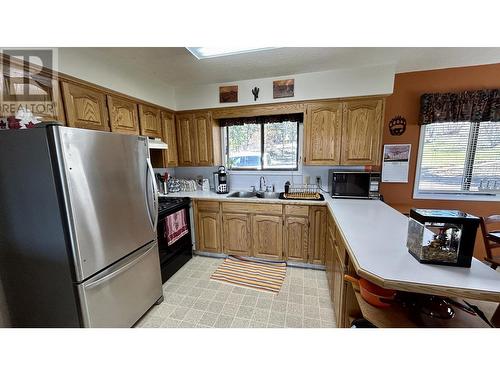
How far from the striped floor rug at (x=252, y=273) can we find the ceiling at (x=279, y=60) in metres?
2.40

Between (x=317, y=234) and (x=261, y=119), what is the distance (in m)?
1.75

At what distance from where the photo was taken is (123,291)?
1.49 metres

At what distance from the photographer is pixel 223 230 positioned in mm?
2635

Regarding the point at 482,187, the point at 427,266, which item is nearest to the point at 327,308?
the point at 427,266

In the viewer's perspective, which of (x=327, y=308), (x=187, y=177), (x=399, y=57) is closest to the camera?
(x=327, y=308)

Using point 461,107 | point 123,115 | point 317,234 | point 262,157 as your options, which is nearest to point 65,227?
point 123,115

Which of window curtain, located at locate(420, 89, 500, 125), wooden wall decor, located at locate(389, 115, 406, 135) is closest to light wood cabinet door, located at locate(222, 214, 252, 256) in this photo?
wooden wall decor, located at locate(389, 115, 406, 135)

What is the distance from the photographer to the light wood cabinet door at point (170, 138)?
8.87ft

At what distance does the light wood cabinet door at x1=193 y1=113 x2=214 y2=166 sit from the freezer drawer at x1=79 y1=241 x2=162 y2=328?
1.43m

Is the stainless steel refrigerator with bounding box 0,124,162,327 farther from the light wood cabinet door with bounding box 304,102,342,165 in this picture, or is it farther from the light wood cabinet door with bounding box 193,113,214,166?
the light wood cabinet door with bounding box 304,102,342,165

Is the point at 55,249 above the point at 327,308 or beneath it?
above

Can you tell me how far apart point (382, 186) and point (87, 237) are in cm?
317

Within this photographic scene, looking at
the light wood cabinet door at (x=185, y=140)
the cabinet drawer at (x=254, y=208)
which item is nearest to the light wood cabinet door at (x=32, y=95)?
the light wood cabinet door at (x=185, y=140)
